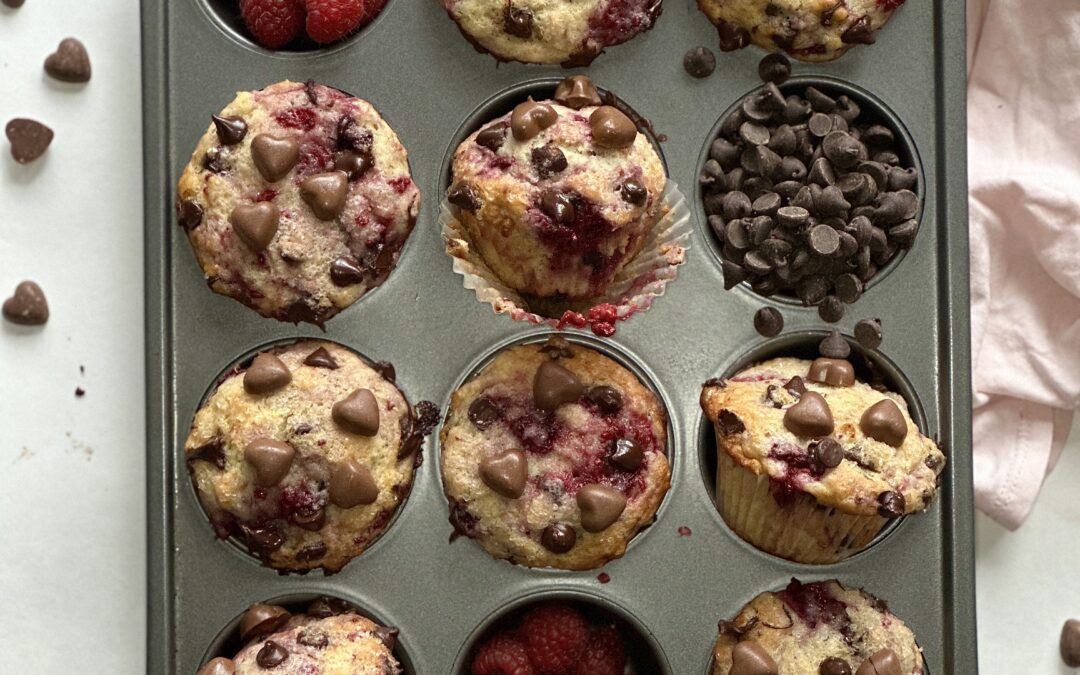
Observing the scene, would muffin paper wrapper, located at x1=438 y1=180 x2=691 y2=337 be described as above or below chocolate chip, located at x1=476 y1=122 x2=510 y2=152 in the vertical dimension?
below

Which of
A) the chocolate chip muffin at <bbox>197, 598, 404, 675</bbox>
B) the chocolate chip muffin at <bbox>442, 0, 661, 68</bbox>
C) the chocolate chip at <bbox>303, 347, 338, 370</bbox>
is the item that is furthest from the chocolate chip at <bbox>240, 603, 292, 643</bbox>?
the chocolate chip muffin at <bbox>442, 0, 661, 68</bbox>

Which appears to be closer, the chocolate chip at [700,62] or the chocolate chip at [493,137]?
the chocolate chip at [493,137]

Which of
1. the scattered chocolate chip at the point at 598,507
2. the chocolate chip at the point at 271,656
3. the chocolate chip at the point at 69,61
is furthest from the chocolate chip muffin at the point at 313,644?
the chocolate chip at the point at 69,61

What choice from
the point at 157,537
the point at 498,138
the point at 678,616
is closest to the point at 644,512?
the point at 678,616

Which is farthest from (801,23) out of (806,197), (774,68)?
(806,197)

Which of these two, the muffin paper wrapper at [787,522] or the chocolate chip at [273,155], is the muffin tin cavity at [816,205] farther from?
the chocolate chip at [273,155]

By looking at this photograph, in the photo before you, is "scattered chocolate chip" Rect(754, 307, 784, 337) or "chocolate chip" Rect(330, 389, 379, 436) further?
"scattered chocolate chip" Rect(754, 307, 784, 337)

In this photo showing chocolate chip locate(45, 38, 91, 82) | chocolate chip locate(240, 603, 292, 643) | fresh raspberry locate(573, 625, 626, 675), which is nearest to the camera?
chocolate chip locate(240, 603, 292, 643)

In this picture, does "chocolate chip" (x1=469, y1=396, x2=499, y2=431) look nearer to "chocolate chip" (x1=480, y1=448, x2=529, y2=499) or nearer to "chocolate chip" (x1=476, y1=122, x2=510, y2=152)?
"chocolate chip" (x1=480, y1=448, x2=529, y2=499)
